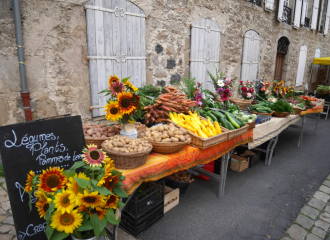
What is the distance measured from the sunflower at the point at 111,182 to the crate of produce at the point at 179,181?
1.79 meters

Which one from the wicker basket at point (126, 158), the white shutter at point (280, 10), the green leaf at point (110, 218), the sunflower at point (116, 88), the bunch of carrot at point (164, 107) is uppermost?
the white shutter at point (280, 10)

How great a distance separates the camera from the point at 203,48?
6.33 meters

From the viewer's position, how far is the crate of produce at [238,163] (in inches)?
170

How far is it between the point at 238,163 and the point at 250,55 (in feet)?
17.1

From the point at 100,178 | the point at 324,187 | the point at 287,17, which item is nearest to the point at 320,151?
the point at 324,187

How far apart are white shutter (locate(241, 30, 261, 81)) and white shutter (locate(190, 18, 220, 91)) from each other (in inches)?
63.2

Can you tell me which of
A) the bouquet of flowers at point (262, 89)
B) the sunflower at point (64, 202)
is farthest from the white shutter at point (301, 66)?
the sunflower at point (64, 202)

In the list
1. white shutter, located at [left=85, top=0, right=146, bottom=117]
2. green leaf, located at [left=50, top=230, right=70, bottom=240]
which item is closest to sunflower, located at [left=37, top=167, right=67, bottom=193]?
green leaf, located at [left=50, top=230, right=70, bottom=240]

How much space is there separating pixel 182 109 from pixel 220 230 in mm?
1567

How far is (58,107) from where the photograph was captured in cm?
402

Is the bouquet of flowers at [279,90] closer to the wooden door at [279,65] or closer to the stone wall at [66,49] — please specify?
the stone wall at [66,49]

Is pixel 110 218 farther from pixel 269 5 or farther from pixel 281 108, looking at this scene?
pixel 269 5

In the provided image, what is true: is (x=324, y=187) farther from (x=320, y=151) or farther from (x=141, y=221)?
(x=141, y=221)

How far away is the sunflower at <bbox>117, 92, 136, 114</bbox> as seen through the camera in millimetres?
2131
